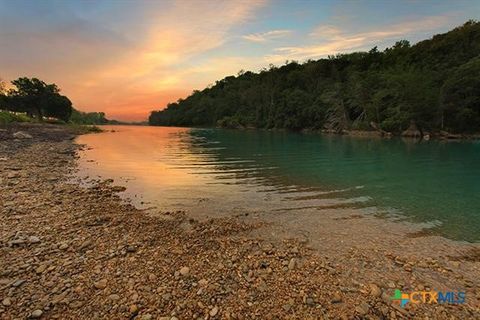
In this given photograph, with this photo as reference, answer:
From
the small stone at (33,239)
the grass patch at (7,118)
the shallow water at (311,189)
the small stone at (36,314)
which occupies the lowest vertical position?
the shallow water at (311,189)

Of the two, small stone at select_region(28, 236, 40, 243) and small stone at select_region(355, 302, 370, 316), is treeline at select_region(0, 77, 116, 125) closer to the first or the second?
small stone at select_region(28, 236, 40, 243)

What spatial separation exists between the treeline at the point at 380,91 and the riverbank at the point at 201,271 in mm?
64300

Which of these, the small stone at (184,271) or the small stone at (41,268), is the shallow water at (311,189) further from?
the small stone at (41,268)

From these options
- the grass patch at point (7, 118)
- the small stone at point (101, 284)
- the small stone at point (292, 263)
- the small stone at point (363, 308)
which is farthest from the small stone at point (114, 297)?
the grass patch at point (7, 118)

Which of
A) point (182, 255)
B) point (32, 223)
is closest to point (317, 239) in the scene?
point (182, 255)

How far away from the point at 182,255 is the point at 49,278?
2.62 meters

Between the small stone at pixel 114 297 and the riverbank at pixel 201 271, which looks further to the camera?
the small stone at pixel 114 297

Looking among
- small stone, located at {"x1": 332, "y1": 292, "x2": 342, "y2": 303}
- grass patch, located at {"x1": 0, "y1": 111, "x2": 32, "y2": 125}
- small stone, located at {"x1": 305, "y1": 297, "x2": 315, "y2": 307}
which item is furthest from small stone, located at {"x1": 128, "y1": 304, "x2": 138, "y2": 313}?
grass patch, located at {"x1": 0, "y1": 111, "x2": 32, "y2": 125}

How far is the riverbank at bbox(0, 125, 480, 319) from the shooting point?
444 cm

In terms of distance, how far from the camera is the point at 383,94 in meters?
65.4

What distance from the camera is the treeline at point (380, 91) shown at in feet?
187

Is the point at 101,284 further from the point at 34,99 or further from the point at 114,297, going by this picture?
the point at 34,99

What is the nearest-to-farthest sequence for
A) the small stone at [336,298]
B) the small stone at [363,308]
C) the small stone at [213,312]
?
the small stone at [213,312], the small stone at [363,308], the small stone at [336,298]

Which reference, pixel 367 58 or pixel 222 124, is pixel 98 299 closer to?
pixel 367 58
